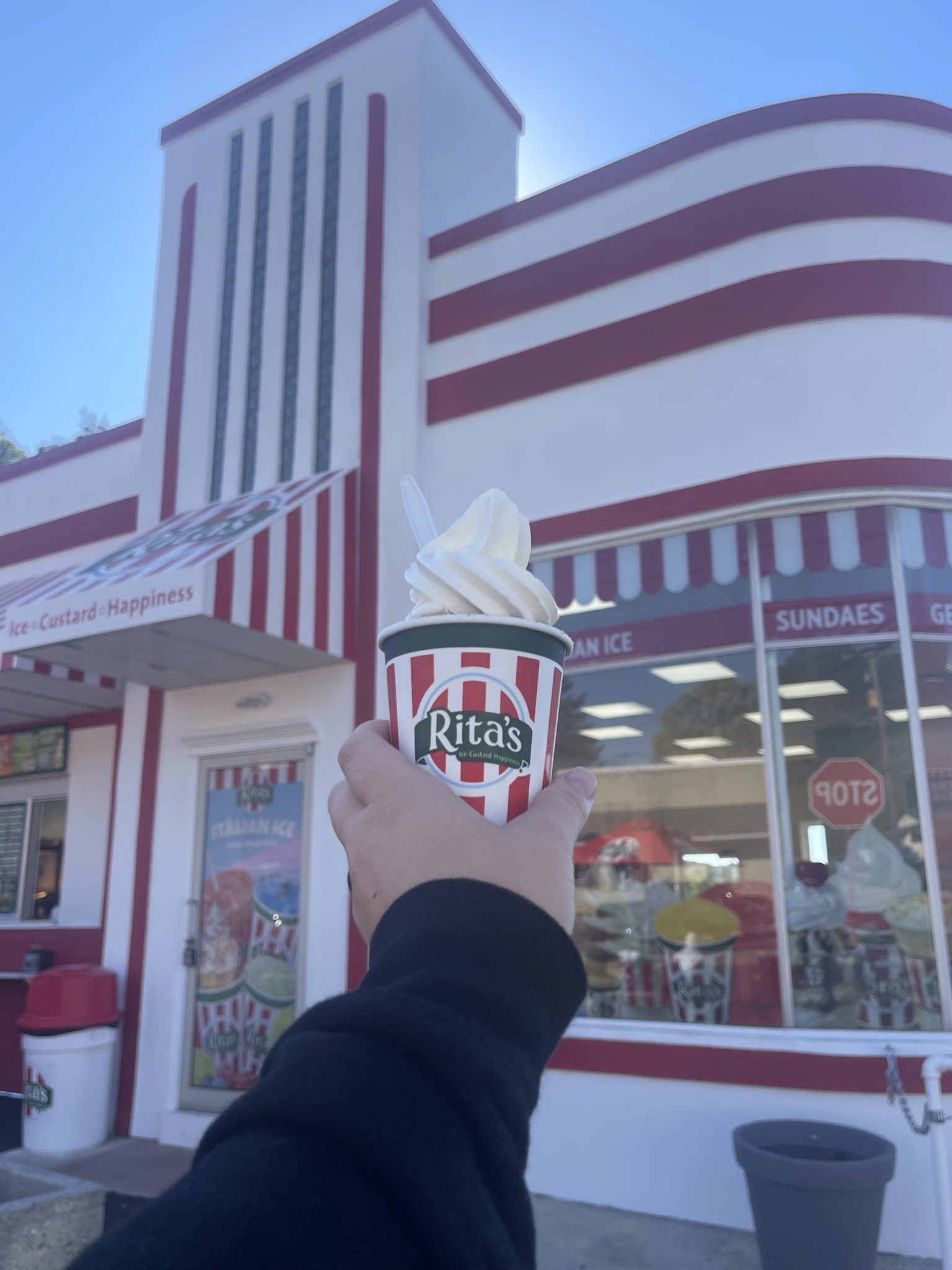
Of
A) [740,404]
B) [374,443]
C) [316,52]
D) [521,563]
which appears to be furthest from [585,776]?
[316,52]

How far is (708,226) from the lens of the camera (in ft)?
20.1

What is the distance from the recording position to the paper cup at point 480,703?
1.53 m

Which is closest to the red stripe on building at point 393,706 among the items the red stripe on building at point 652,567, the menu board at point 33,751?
the red stripe on building at point 652,567

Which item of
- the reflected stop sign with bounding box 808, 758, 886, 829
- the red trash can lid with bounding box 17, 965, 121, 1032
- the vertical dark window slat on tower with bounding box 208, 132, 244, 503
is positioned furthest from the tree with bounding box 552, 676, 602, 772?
the red trash can lid with bounding box 17, 965, 121, 1032

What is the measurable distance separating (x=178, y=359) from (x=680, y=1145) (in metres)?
7.22

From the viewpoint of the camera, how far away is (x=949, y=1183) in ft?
14.2

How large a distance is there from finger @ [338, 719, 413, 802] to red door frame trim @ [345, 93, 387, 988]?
4.86 m

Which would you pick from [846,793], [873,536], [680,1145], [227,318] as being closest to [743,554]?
[873,536]

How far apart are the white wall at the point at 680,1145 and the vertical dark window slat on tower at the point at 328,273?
188 inches

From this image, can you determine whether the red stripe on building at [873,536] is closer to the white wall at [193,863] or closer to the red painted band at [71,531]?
the white wall at [193,863]

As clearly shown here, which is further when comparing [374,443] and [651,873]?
[374,443]

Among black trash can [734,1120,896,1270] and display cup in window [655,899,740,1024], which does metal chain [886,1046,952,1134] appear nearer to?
black trash can [734,1120,896,1270]

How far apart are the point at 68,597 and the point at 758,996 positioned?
4.82m

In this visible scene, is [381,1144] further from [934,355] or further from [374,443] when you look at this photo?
[374,443]
